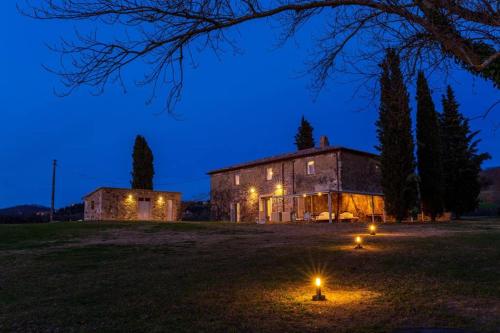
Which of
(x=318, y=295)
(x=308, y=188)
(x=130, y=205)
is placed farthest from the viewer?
(x=130, y=205)

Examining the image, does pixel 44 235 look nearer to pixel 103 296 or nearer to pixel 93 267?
pixel 93 267

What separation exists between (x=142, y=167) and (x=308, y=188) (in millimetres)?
19066

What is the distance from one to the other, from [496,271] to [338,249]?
450cm

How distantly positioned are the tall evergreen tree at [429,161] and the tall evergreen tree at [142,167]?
27.2 meters

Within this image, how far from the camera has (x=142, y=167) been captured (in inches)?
1753

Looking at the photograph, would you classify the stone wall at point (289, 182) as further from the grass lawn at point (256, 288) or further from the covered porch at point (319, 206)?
the grass lawn at point (256, 288)

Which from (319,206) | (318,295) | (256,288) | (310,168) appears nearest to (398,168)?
(310,168)

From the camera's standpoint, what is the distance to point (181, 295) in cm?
731

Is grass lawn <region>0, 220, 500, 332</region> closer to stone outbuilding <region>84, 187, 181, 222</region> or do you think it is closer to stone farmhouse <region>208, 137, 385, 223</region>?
stone farmhouse <region>208, 137, 385, 223</region>

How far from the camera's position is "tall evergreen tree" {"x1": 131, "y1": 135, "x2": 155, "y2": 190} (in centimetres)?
4444

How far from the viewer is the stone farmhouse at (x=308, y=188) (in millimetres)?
32688

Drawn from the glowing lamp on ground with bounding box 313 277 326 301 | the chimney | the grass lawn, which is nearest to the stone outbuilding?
the chimney

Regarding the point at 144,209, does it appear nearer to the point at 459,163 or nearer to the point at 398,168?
the point at 398,168

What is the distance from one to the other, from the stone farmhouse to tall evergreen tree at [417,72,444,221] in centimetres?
407
